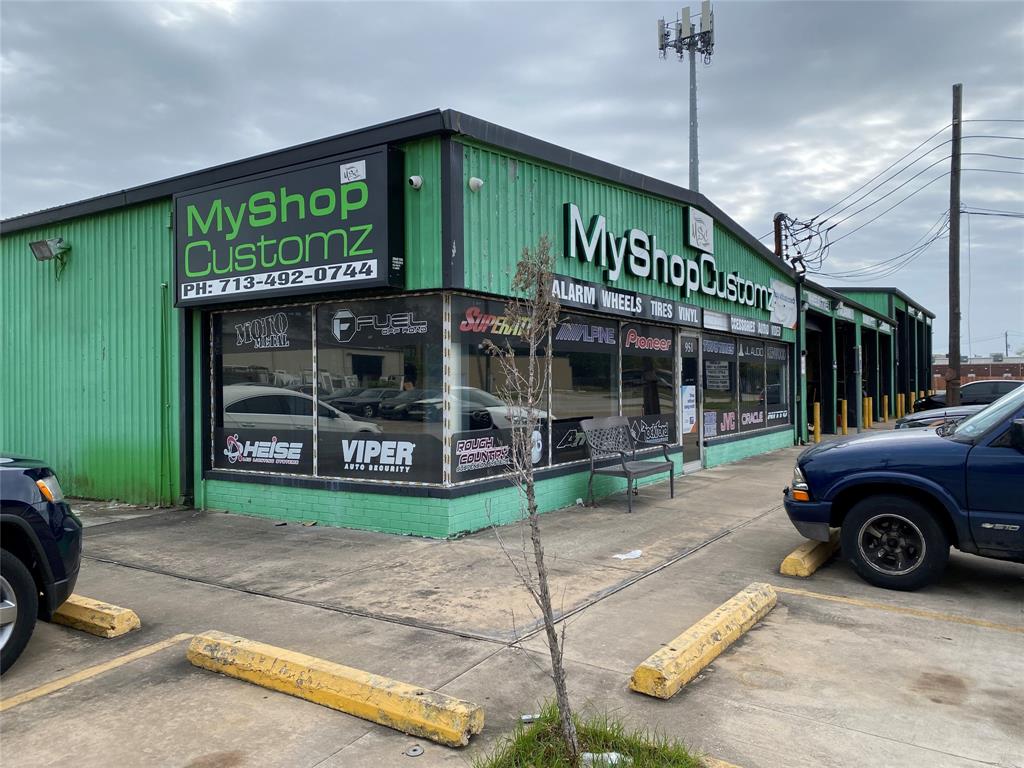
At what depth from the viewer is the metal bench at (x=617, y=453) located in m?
9.34

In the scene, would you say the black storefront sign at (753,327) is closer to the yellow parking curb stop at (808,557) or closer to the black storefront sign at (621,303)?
the black storefront sign at (621,303)

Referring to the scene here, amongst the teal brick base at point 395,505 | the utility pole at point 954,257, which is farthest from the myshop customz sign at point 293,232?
the utility pole at point 954,257

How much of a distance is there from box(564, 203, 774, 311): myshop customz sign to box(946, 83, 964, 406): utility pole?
616 centimetres

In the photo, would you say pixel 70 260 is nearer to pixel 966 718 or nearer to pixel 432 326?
pixel 432 326

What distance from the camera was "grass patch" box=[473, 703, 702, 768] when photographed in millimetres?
3070

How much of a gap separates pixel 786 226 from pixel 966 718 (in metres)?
23.9

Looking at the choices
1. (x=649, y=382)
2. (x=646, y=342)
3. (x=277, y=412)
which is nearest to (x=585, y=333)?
(x=646, y=342)

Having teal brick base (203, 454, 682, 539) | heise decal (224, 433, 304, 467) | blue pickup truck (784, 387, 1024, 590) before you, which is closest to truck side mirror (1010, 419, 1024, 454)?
blue pickup truck (784, 387, 1024, 590)

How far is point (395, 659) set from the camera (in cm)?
441

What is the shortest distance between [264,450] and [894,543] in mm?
7015

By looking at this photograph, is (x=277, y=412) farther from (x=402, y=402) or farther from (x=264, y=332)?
(x=402, y=402)

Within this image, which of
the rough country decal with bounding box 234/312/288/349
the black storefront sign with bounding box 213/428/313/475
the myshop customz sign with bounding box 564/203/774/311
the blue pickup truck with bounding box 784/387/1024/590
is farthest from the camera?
the myshop customz sign with bounding box 564/203/774/311

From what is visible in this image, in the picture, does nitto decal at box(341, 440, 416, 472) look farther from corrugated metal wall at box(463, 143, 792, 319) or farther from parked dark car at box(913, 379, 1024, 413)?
parked dark car at box(913, 379, 1024, 413)

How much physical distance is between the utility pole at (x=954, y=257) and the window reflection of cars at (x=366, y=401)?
15103 millimetres
